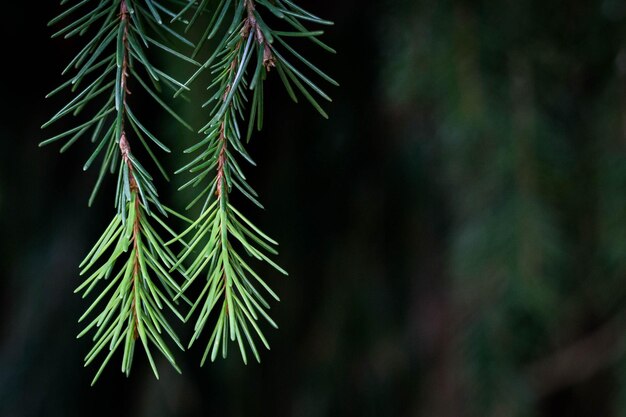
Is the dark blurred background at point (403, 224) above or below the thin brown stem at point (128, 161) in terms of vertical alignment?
above

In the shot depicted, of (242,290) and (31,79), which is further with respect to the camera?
(31,79)

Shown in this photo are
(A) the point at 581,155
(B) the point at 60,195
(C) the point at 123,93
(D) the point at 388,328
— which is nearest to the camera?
(C) the point at 123,93

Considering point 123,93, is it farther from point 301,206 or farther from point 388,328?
point 388,328

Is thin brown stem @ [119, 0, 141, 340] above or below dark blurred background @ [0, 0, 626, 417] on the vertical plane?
below

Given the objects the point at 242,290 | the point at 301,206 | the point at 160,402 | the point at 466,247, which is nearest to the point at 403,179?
the point at 301,206

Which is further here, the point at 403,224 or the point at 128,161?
→ the point at 403,224

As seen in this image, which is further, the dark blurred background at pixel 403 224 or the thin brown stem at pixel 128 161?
the dark blurred background at pixel 403 224

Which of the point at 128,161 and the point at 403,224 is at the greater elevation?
the point at 403,224

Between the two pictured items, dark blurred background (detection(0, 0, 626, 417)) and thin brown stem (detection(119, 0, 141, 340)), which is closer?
thin brown stem (detection(119, 0, 141, 340))
